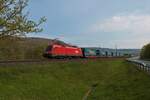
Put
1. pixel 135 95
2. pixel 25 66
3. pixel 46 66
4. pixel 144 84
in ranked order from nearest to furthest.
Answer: pixel 135 95 → pixel 144 84 → pixel 25 66 → pixel 46 66

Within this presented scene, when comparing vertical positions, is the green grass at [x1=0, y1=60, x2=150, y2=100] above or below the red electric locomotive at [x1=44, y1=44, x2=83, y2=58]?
below

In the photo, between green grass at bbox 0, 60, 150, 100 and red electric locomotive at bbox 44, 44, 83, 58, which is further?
red electric locomotive at bbox 44, 44, 83, 58

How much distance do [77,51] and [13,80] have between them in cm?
5093

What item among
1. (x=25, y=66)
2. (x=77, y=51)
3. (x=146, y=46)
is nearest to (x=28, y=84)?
(x=25, y=66)

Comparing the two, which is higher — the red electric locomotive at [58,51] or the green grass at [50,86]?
the red electric locomotive at [58,51]

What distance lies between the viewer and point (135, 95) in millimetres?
27578

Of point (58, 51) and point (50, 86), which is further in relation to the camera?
point (58, 51)

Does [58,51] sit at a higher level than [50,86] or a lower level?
higher

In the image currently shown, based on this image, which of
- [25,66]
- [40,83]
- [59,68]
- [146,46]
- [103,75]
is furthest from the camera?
[146,46]

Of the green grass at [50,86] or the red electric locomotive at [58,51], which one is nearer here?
the green grass at [50,86]

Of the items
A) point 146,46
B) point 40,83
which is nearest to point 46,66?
point 40,83

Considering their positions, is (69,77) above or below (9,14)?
below

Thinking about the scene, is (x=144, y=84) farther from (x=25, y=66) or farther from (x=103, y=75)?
(x=103, y=75)

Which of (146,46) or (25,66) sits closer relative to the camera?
(25,66)
